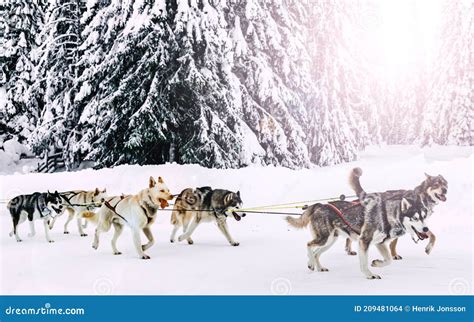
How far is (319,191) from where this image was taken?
743 cm

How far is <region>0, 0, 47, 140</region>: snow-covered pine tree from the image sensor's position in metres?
11.3

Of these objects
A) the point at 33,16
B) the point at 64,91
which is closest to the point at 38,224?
the point at 64,91

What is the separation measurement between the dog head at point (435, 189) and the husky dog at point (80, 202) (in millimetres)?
3790

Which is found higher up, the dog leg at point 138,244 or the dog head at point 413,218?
the dog head at point 413,218

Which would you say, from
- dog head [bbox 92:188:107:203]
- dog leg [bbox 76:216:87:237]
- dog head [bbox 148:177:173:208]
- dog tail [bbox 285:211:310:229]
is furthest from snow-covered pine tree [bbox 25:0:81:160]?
dog tail [bbox 285:211:310:229]

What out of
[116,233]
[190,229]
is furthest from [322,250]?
[116,233]

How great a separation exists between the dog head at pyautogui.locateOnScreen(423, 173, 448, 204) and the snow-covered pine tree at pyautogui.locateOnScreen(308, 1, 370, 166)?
318 inches

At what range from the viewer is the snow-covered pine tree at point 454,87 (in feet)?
37.8

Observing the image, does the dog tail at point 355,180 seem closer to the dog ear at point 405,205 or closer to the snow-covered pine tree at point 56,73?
the dog ear at point 405,205

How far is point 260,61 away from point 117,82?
3.08 metres

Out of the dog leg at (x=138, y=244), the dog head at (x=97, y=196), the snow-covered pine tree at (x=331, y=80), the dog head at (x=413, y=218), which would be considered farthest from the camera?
the snow-covered pine tree at (x=331, y=80)

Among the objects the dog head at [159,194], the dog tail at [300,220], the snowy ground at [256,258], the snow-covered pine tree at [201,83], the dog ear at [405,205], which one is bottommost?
the snowy ground at [256,258]

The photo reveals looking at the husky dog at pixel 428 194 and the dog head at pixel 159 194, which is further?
the dog head at pixel 159 194

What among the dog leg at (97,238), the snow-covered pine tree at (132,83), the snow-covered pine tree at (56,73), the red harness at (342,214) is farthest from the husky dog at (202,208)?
the snow-covered pine tree at (56,73)
